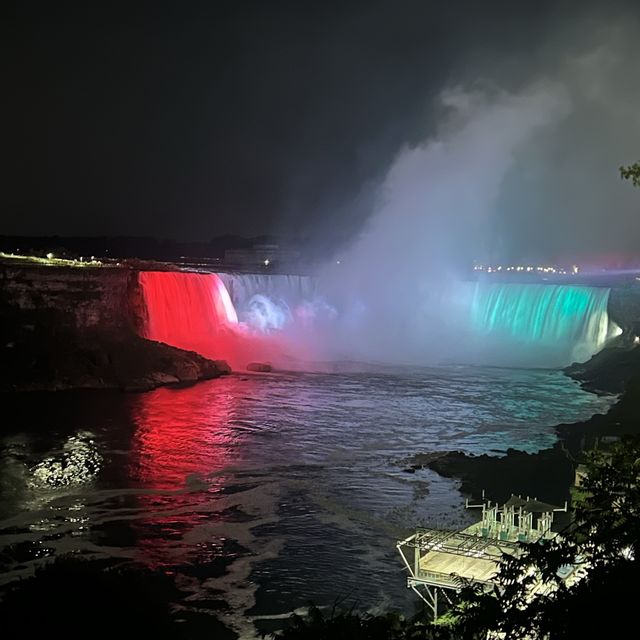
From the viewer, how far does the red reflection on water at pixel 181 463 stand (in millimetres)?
12828

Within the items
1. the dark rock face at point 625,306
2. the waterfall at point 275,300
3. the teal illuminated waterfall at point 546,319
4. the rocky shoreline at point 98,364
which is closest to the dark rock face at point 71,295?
the rocky shoreline at point 98,364

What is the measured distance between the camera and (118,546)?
12430 millimetres

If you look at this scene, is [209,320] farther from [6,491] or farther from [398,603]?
[398,603]

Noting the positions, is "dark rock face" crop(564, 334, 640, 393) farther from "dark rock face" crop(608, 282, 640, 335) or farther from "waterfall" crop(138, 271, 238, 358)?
"waterfall" crop(138, 271, 238, 358)

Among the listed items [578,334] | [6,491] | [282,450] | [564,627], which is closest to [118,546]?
[6,491]

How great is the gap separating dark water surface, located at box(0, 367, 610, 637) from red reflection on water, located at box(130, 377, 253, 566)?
51 mm

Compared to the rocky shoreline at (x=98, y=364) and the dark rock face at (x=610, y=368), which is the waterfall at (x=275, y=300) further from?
the dark rock face at (x=610, y=368)

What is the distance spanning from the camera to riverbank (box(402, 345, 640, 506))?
1479cm

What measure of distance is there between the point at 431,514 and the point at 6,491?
8.70 m

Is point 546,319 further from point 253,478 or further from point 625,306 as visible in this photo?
A: point 253,478

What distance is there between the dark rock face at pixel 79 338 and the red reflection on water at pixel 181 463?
181 cm

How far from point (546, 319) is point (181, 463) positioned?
26688mm

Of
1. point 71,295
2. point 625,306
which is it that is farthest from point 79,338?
point 625,306

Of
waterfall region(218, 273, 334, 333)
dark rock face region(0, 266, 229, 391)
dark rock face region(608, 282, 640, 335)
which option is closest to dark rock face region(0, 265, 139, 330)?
dark rock face region(0, 266, 229, 391)
